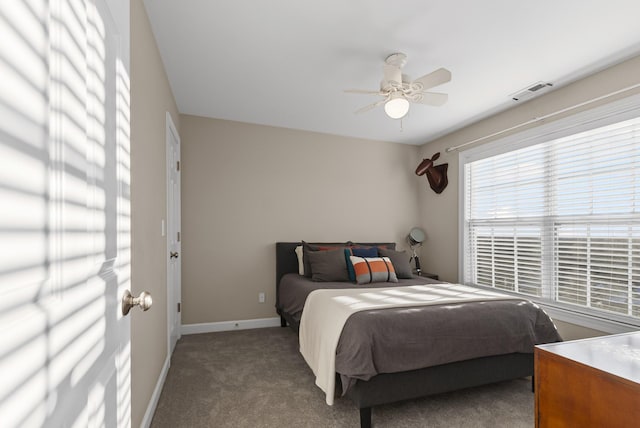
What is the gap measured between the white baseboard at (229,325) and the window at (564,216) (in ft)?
8.48

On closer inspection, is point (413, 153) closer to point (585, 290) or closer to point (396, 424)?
point (585, 290)

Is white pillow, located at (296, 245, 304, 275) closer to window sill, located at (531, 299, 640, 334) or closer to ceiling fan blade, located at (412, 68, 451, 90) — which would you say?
ceiling fan blade, located at (412, 68, 451, 90)

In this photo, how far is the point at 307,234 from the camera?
4367mm

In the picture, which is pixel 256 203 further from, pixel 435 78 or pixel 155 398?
pixel 435 78

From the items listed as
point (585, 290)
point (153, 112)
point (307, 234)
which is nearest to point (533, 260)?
point (585, 290)

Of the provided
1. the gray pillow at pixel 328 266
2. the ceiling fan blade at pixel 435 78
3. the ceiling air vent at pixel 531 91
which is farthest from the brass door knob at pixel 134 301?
the ceiling air vent at pixel 531 91

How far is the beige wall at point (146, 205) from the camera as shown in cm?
175

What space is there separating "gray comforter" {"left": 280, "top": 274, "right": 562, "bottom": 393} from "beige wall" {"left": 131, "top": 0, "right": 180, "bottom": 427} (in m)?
1.18

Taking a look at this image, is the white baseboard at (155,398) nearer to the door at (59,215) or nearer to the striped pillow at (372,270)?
the door at (59,215)

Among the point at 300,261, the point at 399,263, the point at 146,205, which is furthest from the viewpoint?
the point at 300,261

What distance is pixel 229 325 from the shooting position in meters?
3.91

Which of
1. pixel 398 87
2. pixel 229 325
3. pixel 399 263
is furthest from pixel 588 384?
pixel 229 325

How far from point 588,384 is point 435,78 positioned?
2.06m

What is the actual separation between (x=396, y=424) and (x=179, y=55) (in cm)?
309
